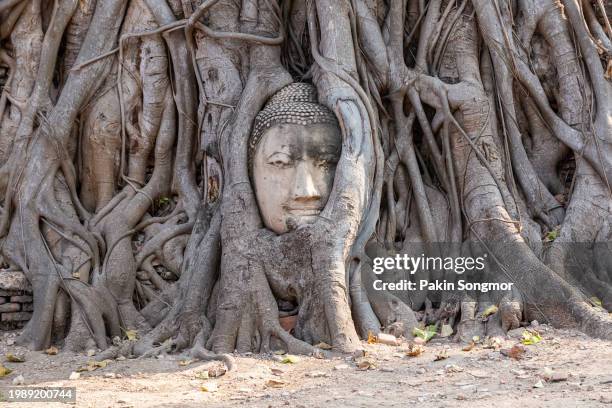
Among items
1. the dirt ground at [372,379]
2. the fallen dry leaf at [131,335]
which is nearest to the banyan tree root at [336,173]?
the fallen dry leaf at [131,335]

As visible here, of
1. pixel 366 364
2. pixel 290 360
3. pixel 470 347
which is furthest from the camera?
pixel 470 347

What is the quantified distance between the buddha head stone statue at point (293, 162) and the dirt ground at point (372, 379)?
910 mm

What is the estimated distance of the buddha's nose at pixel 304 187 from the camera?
4.14 metres

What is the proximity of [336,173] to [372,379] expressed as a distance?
1394 millimetres

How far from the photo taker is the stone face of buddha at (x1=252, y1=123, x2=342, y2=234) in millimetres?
4184

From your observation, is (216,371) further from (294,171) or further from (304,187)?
(294,171)

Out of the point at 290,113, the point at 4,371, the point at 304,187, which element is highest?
the point at 290,113

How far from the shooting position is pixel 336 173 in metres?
4.18

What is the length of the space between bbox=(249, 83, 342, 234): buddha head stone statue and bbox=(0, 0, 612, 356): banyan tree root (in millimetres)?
98

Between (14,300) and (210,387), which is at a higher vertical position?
(14,300)

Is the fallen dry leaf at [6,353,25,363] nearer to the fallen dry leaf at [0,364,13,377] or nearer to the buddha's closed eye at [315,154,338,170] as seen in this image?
the fallen dry leaf at [0,364,13,377]

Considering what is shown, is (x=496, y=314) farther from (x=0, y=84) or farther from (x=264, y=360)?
(x=0, y=84)

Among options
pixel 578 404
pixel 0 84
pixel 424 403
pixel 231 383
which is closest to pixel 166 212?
pixel 0 84

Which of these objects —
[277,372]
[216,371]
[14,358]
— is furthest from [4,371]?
[277,372]
